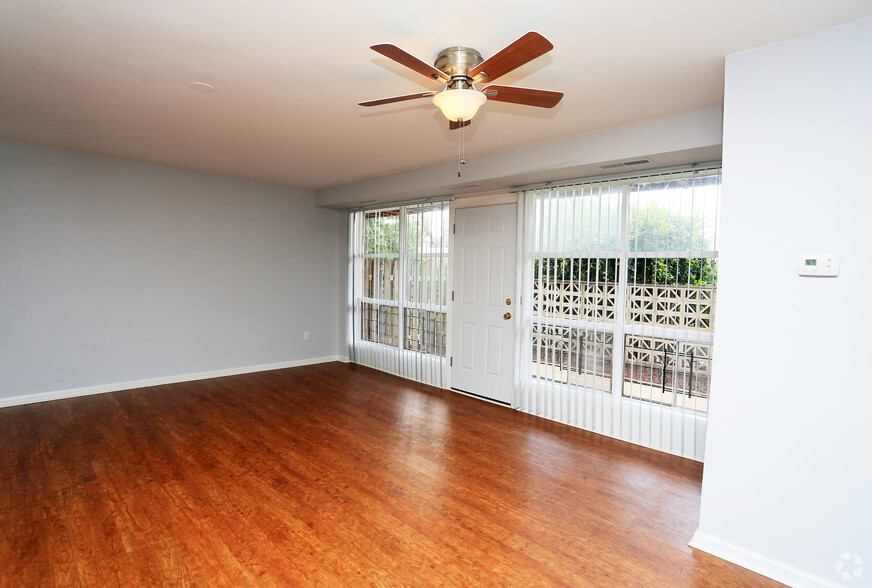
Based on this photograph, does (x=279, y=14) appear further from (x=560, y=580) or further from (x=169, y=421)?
(x=169, y=421)

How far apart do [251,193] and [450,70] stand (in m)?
4.47

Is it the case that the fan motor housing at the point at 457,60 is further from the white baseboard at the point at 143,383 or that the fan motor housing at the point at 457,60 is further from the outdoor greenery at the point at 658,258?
the white baseboard at the point at 143,383

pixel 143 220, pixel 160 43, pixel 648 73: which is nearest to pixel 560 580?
pixel 648 73

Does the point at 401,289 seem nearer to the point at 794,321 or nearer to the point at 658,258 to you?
the point at 658,258

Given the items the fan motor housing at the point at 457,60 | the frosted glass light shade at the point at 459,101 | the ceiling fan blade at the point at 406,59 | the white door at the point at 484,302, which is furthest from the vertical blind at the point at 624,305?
the ceiling fan blade at the point at 406,59

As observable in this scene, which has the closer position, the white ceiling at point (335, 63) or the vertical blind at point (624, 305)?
the white ceiling at point (335, 63)

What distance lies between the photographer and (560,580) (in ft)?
6.54

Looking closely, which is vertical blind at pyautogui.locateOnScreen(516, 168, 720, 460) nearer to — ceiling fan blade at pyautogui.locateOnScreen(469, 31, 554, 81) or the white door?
the white door

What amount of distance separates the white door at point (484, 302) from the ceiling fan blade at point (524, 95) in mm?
2469

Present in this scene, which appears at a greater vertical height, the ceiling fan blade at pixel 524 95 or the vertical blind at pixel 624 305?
the ceiling fan blade at pixel 524 95

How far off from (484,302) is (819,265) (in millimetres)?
3154

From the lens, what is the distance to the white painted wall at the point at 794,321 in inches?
73.9

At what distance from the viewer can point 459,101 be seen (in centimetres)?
198

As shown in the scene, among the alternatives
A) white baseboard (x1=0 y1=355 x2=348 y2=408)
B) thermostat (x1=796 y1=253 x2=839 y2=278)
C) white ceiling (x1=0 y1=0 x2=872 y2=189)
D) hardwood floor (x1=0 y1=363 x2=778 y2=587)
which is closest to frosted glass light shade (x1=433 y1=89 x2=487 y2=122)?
white ceiling (x1=0 y1=0 x2=872 y2=189)
